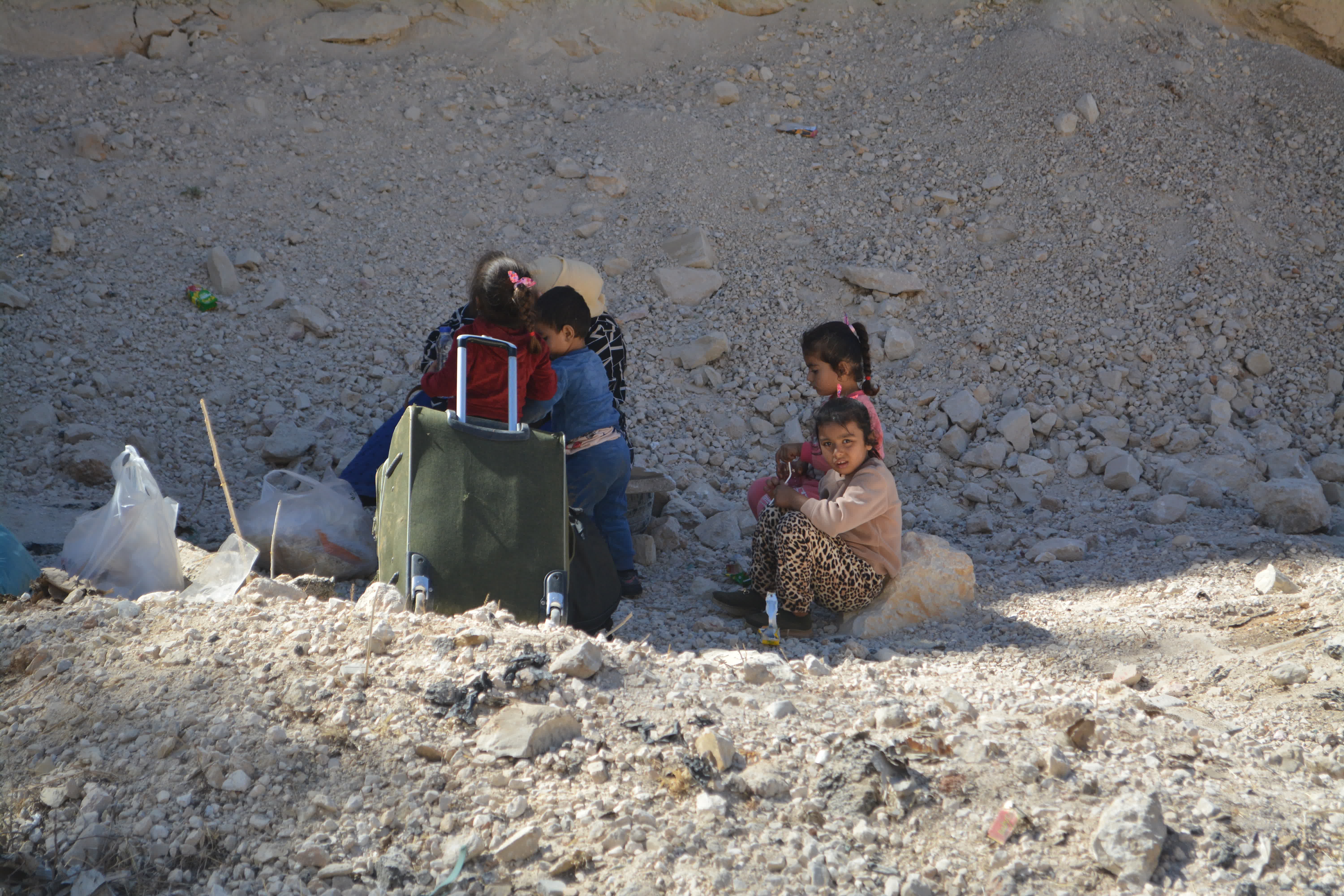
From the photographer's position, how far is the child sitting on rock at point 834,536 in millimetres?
3426

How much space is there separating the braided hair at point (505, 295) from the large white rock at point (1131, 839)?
7.97 feet

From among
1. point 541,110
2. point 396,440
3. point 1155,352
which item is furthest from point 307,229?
point 1155,352

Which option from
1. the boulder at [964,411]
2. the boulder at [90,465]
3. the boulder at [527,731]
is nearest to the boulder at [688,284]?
the boulder at [964,411]

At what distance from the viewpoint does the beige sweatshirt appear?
11.2 ft

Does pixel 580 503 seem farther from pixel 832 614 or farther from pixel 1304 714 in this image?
pixel 1304 714

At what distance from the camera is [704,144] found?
7.00 meters

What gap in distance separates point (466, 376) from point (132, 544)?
129 centimetres

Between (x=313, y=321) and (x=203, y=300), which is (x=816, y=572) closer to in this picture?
(x=313, y=321)

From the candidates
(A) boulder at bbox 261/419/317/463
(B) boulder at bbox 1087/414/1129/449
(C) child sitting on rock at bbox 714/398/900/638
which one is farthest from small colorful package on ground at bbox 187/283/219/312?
(B) boulder at bbox 1087/414/1129/449

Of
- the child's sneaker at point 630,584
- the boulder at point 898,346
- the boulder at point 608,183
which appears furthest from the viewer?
the boulder at point 608,183

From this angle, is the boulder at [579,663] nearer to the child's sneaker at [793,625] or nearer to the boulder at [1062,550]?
the child's sneaker at [793,625]

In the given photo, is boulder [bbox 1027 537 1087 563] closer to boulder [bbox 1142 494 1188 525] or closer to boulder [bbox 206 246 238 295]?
boulder [bbox 1142 494 1188 525]

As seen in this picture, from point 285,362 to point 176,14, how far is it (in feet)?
12.5

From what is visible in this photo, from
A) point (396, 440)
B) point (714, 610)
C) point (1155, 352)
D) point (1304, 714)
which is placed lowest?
point (714, 610)
